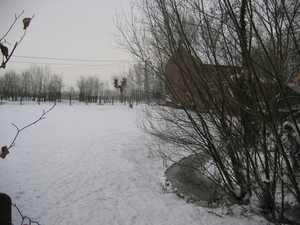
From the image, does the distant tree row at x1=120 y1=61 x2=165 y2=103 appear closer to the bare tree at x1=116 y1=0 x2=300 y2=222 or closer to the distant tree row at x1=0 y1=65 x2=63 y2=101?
the bare tree at x1=116 y1=0 x2=300 y2=222

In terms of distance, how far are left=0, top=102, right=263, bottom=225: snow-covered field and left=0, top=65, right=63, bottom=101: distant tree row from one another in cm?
2945

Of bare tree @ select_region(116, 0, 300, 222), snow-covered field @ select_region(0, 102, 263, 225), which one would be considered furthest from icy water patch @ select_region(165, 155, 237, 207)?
bare tree @ select_region(116, 0, 300, 222)

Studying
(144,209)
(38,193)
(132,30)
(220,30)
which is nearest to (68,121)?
(38,193)

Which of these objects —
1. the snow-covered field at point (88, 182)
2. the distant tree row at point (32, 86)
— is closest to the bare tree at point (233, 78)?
the snow-covered field at point (88, 182)

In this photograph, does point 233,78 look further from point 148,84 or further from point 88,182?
point 88,182

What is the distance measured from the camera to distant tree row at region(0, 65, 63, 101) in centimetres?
3847

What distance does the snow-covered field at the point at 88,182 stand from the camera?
4.50 meters

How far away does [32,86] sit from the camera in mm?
40250

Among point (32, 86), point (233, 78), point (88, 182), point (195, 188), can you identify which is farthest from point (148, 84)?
point (32, 86)

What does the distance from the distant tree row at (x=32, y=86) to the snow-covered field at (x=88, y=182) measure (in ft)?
96.6

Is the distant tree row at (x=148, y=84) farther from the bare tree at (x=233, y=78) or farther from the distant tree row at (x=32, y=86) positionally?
the distant tree row at (x=32, y=86)

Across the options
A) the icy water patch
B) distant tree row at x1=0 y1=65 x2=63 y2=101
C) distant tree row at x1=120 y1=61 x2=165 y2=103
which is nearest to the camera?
distant tree row at x1=120 y1=61 x2=165 y2=103

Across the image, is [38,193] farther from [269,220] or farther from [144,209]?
[269,220]

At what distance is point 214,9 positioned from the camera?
10.2ft
